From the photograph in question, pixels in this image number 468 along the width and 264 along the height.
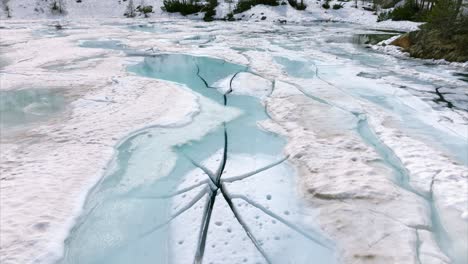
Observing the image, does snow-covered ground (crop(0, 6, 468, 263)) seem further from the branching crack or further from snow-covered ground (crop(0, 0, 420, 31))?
snow-covered ground (crop(0, 0, 420, 31))

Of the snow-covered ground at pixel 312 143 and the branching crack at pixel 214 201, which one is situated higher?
the snow-covered ground at pixel 312 143

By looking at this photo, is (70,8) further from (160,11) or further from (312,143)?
(312,143)

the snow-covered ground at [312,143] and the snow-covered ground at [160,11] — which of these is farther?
the snow-covered ground at [160,11]

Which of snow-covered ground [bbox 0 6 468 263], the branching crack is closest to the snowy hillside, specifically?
snow-covered ground [bbox 0 6 468 263]

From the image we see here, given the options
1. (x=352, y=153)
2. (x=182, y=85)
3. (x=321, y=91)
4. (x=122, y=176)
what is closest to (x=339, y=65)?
(x=321, y=91)

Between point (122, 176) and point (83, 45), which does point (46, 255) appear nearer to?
point (122, 176)

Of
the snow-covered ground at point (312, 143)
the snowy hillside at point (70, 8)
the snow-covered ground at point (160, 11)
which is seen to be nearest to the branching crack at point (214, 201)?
the snow-covered ground at point (312, 143)

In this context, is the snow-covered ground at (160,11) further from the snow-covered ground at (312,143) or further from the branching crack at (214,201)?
the branching crack at (214,201)

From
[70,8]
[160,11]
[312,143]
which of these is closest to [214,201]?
[312,143]
